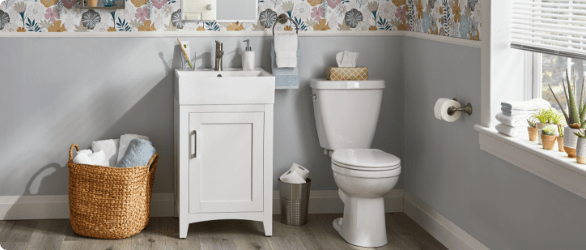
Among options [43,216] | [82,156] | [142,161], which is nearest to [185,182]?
[142,161]

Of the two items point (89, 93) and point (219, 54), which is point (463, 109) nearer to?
point (219, 54)

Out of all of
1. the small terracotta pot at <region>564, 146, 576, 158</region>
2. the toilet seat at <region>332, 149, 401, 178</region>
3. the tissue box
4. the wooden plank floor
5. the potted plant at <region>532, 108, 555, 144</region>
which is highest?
the tissue box

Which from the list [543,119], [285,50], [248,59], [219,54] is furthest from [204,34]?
[543,119]

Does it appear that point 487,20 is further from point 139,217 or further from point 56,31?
point 56,31

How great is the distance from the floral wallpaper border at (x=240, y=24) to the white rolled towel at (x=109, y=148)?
0.62 meters

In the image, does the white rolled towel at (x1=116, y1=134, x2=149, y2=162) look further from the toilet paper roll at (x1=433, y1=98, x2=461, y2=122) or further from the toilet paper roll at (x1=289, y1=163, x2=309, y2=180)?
the toilet paper roll at (x1=433, y1=98, x2=461, y2=122)

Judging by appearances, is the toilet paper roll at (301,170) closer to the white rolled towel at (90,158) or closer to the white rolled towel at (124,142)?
the white rolled towel at (124,142)

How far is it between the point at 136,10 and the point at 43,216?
50.5 inches

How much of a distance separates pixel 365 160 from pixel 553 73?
3.20 ft

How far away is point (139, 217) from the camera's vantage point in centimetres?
315

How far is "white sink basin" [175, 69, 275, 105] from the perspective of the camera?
299 cm

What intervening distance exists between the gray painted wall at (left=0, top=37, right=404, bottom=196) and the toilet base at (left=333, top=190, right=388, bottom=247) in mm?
812

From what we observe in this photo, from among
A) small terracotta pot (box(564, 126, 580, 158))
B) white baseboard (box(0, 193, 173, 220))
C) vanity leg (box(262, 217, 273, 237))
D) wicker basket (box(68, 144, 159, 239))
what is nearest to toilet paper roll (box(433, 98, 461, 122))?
small terracotta pot (box(564, 126, 580, 158))

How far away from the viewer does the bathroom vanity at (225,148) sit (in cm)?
302
